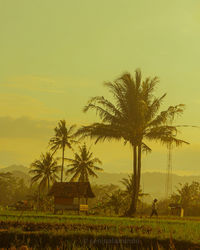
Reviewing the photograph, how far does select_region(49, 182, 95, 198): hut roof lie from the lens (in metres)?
39.9

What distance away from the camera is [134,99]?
32875 mm

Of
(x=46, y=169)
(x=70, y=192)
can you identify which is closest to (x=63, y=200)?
(x=70, y=192)

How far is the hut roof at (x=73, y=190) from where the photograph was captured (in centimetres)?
3988

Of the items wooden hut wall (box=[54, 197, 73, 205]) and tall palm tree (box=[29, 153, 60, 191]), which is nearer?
wooden hut wall (box=[54, 197, 73, 205])

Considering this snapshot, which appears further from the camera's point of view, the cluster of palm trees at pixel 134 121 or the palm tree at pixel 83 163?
the palm tree at pixel 83 163

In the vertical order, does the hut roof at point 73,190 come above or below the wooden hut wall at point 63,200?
above

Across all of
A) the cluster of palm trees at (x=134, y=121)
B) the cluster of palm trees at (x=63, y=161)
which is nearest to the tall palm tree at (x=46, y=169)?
the cluster of palm trees at (x=63, y=161)

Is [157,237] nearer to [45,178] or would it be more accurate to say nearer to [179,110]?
[179,110]

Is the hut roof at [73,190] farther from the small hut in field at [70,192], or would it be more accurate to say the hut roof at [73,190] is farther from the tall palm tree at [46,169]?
the tall palm tree at [46,169]

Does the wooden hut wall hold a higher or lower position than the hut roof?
lower

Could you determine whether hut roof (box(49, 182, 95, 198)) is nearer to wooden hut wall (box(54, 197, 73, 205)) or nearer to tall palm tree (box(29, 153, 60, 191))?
wooden hut wall (box(54, 197, 73, 205))

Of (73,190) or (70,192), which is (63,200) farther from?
(73,190)

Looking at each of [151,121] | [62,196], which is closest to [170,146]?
[151,121]

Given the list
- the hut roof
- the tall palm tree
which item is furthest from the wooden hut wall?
the tall palm tree
